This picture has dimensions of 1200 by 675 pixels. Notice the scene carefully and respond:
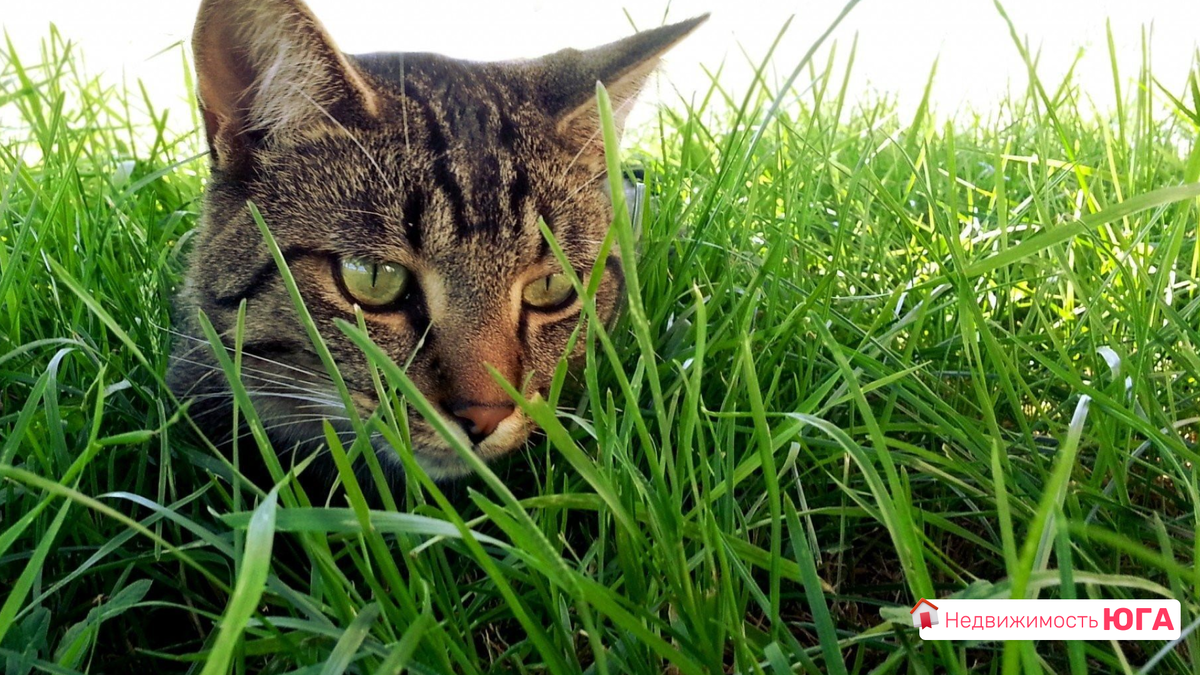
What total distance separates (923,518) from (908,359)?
0.29m

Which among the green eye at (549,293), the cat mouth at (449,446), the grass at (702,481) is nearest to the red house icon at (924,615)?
the grass at (702,481)

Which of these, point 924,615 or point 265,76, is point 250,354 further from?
point 924,615

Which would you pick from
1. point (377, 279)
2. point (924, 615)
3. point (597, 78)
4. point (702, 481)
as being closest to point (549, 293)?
point (377, 279)

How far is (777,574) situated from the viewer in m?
0.74

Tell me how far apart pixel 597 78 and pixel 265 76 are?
0.54 metres

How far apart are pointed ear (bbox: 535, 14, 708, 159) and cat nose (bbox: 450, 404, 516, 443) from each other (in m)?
0.55

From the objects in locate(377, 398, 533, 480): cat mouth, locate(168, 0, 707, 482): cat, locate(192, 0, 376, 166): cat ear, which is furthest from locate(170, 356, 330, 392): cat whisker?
locate(192, 0, 376, 166): cat ear

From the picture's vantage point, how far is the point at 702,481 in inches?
35.8

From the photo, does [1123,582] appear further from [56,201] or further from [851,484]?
[56,201]

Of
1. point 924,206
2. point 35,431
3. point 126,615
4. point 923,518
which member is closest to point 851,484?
point 923,518

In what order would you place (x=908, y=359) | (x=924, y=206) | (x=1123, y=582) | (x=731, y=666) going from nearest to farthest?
(x=1123, y=582)
(x=731, y=666)
(x=908, y=359)
(x=924, y=206)

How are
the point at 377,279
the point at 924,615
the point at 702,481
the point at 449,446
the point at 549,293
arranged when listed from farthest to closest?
the point at 549,293 → the point at 377,279 → the point at 449,446 → the point at 702,481 → the point at 924,615

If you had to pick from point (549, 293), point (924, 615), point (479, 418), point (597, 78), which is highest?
point (597, 78)

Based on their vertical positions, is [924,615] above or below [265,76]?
below
